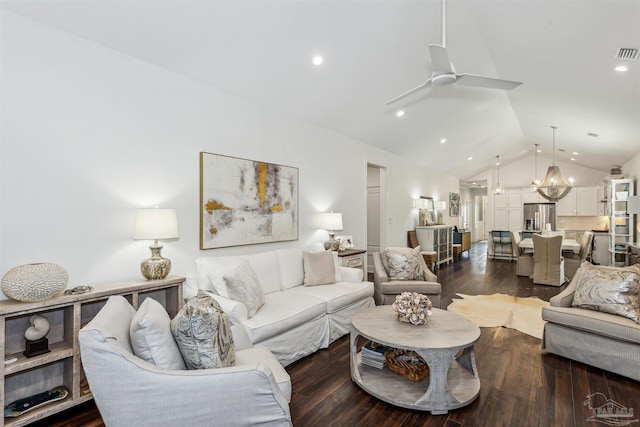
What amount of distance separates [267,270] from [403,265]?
5.87ft

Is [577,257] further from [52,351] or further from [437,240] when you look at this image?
[52,351]

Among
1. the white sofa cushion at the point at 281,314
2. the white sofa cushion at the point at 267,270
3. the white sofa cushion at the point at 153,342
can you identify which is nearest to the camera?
the white sofa cushion at the point at 153,342

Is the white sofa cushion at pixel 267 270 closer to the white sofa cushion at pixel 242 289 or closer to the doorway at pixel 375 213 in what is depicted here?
the white sofa cushion at pixel 242 289

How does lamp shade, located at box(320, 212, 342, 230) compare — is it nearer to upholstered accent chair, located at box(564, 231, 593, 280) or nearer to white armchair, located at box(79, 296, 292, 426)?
white armchair, located at box(79, 296, 292, 426)

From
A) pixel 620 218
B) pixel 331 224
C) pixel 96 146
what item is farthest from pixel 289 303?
pixel 620 218

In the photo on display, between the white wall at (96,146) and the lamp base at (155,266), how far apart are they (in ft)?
0.67

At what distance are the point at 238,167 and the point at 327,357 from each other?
2.24 meters

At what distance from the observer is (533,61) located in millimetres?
3904

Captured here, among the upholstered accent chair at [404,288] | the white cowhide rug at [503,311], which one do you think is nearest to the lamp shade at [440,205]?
the white cowhide rug at [503,311]

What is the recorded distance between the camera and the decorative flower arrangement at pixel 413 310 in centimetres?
253

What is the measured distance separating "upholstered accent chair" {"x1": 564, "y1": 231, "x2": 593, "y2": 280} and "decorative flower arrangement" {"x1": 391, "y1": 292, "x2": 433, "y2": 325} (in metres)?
5.89

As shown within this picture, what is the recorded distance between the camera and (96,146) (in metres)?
2.60

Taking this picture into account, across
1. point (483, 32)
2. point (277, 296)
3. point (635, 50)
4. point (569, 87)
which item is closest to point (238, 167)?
point (277, 296)

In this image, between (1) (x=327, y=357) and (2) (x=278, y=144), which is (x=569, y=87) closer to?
(2) (x=278, y=144)
